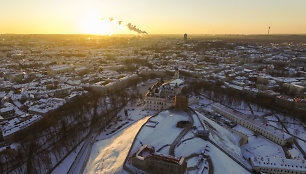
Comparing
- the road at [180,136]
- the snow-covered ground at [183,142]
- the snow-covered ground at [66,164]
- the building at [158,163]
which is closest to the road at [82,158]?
the snow-covered ground at [66,164]

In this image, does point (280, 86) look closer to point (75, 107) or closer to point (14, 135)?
point (75, 107)

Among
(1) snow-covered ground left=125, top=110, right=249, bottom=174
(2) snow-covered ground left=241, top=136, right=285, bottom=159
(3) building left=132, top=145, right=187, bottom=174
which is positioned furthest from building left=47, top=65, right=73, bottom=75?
(2) snow-covered ground left=241, top=136, right=285, bottom=159

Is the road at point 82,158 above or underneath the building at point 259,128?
underneath

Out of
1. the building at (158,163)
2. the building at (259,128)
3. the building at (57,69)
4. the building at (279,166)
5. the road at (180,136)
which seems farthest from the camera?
the building at (57,69)

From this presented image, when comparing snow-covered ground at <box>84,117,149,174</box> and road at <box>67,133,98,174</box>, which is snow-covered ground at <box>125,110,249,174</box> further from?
road at <box>67,133,98,174</box>

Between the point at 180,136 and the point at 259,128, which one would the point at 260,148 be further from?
the point at 180,136

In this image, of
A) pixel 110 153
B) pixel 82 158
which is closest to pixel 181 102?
pixel 110 153

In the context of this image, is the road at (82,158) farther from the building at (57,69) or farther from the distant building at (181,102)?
the building at (57,69)

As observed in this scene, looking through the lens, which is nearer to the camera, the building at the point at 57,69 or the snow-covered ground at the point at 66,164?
the snow-covered ground at the point at 66,164
